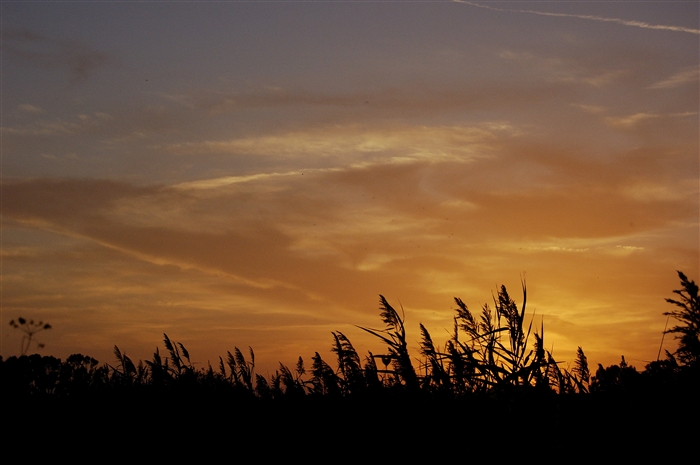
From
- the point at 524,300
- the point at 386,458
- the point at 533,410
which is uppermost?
the point at 524,300

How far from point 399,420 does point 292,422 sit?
1.81 m

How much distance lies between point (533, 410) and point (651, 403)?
174cm

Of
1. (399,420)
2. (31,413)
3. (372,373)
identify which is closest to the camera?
(399,420)

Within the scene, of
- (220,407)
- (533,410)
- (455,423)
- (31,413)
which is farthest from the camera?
(31,413)

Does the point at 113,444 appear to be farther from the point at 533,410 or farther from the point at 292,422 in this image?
the point at 533,410

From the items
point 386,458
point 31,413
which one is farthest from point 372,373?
point 31,413

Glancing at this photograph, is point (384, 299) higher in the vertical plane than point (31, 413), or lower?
higher

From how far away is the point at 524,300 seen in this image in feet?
22.2

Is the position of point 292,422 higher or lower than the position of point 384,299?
lower

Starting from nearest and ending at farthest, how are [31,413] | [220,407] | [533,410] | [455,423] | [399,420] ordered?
[533,410] < [455,423] < [399,420] < [220,407] < [31,413]

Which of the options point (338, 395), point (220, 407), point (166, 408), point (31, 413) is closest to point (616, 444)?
point (338, 395)

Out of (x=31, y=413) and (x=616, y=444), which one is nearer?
(x=616, y=444)

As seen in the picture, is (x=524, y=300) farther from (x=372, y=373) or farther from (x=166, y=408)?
(x=166, y=408)

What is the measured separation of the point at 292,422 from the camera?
25.9 feet
